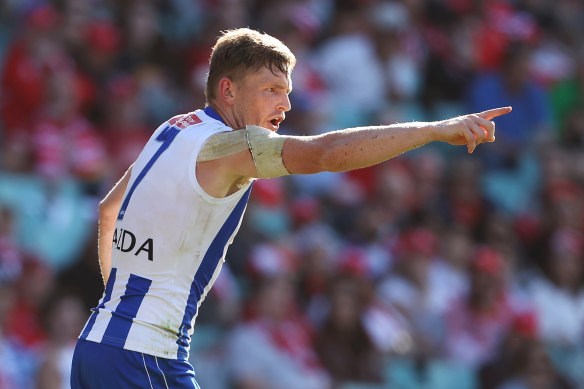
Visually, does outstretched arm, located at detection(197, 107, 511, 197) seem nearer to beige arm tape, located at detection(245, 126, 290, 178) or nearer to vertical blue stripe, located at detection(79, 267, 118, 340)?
beige arm tape, located at detection(245, 126, 290, 178)

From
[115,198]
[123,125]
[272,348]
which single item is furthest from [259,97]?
[123,125]

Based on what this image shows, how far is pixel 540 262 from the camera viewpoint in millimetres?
12297

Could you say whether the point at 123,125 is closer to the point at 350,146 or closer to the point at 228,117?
the point at 228,117

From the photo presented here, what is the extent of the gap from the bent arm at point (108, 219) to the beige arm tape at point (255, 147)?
73cm

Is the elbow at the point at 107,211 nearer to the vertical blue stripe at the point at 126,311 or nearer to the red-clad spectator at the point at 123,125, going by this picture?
the vertical blue stripe at the point at 126,311

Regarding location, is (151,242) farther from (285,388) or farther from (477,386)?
(477,386)

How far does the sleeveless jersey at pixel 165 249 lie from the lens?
4.39 m

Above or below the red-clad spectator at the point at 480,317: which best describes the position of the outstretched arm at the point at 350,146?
above

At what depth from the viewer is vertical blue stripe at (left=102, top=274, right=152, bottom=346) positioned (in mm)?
4406

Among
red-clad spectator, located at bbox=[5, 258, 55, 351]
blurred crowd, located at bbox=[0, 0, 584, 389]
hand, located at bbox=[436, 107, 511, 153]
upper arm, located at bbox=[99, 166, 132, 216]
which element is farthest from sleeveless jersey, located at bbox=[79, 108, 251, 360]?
red-clad spectator, located at bbox=[5, 258, 55, 351]

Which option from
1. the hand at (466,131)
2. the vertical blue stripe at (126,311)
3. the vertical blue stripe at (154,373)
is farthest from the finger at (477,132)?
the vertical blue stripe at (154,373)

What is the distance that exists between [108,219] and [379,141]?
162 cm

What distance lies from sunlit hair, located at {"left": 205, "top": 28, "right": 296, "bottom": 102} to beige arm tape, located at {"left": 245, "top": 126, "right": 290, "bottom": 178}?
43 cm

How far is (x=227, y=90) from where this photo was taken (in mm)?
4668
